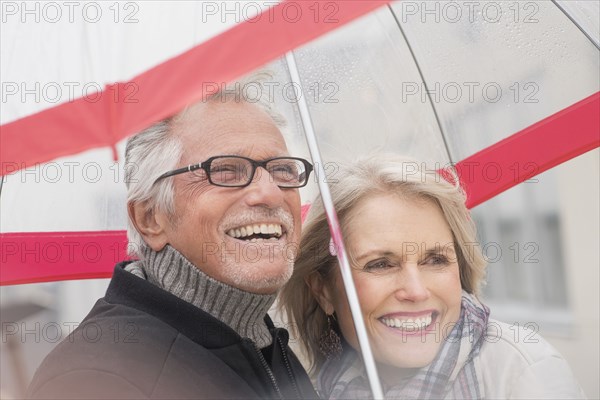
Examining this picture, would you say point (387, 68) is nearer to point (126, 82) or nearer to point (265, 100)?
point (265, 100)

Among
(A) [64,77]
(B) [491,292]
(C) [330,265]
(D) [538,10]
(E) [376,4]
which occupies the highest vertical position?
(B) [491,292]

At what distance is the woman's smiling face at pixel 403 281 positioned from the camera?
172cm

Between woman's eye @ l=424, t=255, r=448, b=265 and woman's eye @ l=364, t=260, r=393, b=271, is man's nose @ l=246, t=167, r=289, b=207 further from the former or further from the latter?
woman's eye @ l=424, t=255, r=448, b=265

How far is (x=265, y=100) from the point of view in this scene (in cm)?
178

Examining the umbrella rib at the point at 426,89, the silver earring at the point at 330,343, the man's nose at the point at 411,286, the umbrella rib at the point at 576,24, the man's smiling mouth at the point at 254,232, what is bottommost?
the silver earring at the point at 330,343

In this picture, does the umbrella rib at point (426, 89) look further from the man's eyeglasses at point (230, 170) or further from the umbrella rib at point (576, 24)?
the man's eyeglasses at point (230, 170)

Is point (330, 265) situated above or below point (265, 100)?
below

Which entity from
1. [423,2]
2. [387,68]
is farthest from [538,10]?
[387,68]

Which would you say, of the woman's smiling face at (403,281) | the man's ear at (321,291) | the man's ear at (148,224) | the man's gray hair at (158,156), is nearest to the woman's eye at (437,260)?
the woman's smiling face at (403,281)

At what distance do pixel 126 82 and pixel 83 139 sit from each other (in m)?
0.17

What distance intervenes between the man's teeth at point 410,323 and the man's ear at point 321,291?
241 mm

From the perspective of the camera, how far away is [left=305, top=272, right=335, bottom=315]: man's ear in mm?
1942

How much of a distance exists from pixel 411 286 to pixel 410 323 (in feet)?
0.28

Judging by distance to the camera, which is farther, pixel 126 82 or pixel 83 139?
pixel 126 82
